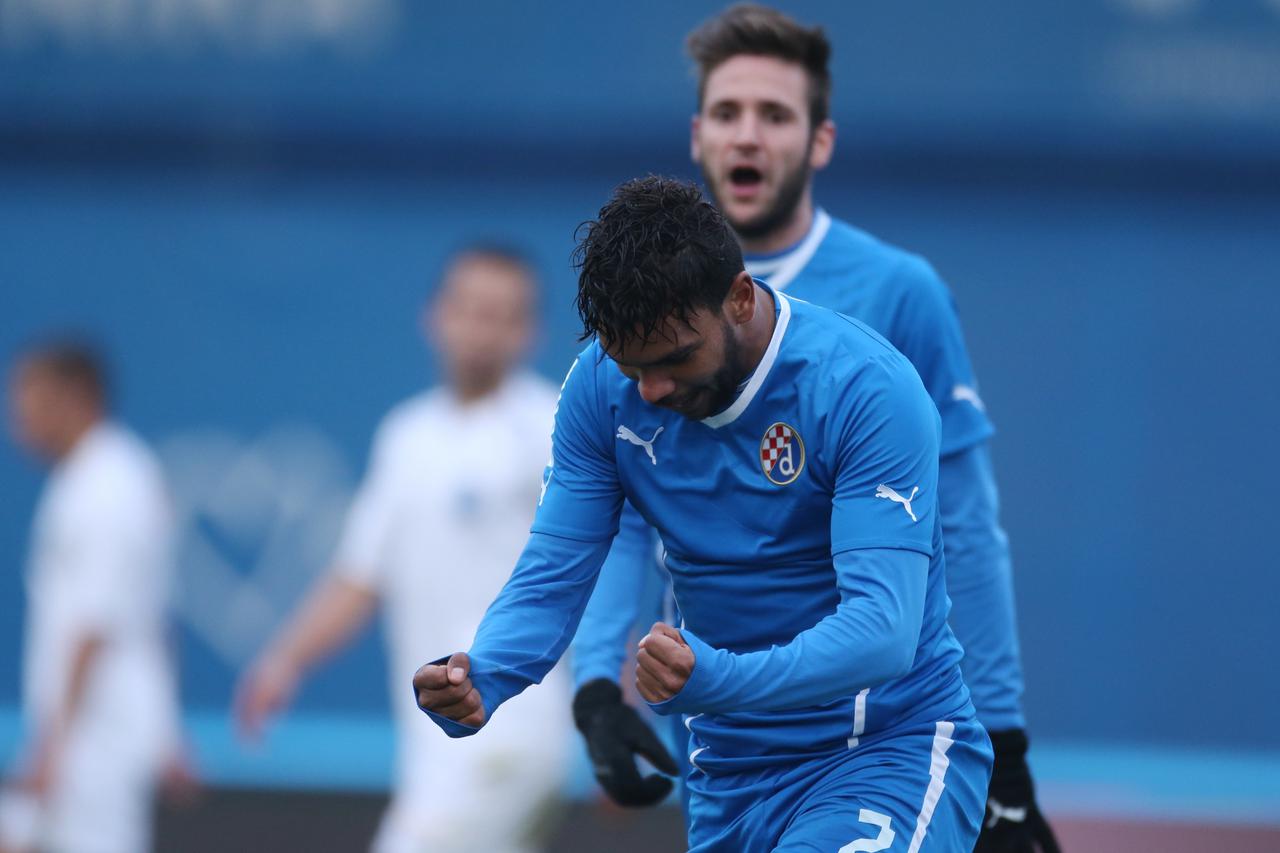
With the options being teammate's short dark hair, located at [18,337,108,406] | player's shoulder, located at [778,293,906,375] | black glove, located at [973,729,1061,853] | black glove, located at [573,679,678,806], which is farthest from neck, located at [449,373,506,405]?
player's shoulder, located at [778,293,906,375]

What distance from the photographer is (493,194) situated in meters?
10.3

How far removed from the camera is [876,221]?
33.3 ft

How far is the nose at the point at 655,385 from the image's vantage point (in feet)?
9.87

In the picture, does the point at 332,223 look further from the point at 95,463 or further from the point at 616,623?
the point at 616,623

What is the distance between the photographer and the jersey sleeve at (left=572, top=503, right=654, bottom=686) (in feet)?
12.5

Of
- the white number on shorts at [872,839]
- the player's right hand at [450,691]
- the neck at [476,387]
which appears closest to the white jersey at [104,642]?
the neck at [476,387]

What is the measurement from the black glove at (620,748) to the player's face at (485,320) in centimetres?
271

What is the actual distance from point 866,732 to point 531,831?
10.00ft

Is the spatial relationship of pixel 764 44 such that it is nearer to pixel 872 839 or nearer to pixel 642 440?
pixel 642 440

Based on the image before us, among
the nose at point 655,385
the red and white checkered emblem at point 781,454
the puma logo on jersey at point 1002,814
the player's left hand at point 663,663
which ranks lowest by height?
the puma logo on jersey at point 1002,814

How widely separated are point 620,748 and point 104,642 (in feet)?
13.6

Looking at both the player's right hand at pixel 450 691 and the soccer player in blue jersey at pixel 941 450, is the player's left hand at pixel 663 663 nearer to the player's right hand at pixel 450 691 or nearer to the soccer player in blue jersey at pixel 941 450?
the player's right hand at pixel 450 691

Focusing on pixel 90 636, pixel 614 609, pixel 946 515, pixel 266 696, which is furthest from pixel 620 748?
pixel 90 636

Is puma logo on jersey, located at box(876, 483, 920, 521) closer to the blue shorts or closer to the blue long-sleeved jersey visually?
the blue shorts
